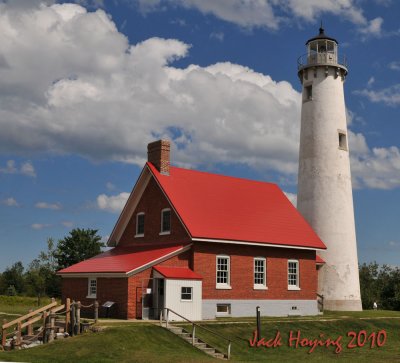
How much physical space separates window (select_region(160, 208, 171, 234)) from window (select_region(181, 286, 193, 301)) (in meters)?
4.06

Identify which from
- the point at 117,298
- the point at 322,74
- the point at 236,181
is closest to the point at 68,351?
the point at 117,298

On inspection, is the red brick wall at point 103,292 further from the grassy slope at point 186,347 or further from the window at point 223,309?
the window at point 223,309

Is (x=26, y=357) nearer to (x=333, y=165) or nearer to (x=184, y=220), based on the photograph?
(x=184, y=220)

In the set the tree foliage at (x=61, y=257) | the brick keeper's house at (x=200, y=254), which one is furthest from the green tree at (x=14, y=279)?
the brick keeper's house at (x=200, y=254)

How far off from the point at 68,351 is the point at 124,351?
1992mm

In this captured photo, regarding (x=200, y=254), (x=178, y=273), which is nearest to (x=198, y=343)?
(x=178, y=273)

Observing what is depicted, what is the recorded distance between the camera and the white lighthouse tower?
130ft

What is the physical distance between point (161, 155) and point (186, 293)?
8.35m

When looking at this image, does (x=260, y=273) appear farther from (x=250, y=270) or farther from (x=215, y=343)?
(x=215, y=343)

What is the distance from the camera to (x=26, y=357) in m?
20.6

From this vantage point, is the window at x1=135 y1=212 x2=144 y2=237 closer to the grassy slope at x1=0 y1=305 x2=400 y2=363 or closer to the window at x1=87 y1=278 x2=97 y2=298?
the window at x1=87 y1=278 x2=97 y2=298

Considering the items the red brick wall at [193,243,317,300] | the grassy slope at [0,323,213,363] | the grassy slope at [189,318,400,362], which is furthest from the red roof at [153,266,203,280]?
the grassy slope at [0,323,213,363]

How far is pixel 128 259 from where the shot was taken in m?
31.7

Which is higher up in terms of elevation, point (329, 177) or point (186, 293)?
point (329, 177)
